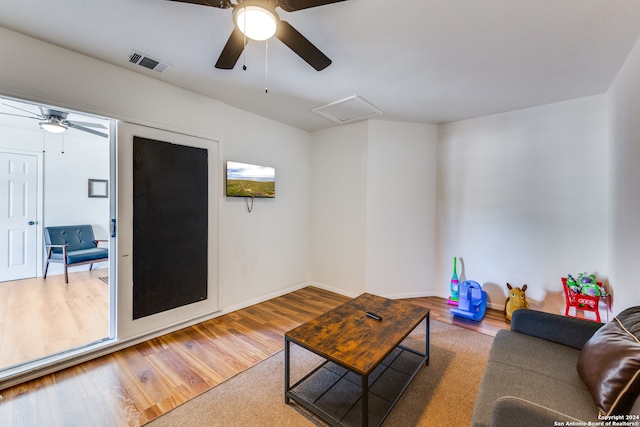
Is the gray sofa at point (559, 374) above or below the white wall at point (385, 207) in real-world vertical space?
below

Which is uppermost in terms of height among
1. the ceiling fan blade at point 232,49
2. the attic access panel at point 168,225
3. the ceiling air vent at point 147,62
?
the ceiling air vent at point 147,62

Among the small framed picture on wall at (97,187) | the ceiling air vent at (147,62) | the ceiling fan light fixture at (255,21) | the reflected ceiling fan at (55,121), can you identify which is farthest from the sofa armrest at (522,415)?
the small framed picture on wall at (97,187)

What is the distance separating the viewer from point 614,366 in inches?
43.8

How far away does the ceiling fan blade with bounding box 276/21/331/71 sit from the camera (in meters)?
1.42

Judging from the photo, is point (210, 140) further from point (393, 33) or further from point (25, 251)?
point (25, 251)

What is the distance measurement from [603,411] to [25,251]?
6.89 m

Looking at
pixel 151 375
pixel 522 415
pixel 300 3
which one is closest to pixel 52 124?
pixel 151 375

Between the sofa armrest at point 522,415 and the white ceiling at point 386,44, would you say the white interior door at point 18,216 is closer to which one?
the white ceiling at point 386,44

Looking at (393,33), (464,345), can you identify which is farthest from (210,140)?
(464,345)

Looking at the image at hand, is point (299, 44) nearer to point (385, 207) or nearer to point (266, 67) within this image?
point (266, 67)

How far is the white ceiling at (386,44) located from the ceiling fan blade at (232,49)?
0.23 m

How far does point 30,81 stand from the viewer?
1.90 meters

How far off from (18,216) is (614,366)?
7.04 meters

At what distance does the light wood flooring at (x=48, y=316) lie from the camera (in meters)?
2.27
